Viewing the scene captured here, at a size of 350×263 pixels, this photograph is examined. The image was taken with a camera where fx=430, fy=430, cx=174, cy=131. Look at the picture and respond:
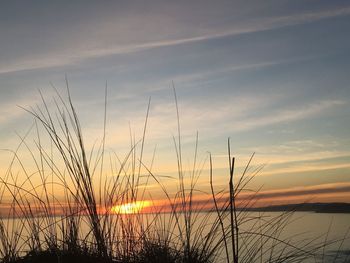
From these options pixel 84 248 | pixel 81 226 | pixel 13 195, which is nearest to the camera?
pixel 84 248

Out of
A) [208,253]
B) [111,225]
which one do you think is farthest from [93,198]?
[208,253]

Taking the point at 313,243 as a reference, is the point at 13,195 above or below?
above

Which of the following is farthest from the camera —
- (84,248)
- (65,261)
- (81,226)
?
(81,226)

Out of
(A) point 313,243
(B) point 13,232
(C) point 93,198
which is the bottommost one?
(A) point 313,243

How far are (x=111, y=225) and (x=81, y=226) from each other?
248mm

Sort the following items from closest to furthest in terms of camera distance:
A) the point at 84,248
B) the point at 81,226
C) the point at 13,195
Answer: the point at 84,248
the point at 81,226
the point at 13,195

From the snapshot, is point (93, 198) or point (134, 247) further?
point (134, 247)

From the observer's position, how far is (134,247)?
8.14ft

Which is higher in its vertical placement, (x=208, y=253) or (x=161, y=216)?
(x=161, y=216)

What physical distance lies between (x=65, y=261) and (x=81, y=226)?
385 mm

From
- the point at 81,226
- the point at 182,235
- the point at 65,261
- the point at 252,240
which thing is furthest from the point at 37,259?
the point at 252,240

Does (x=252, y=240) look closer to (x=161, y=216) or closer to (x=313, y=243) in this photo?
(x=313, y=243)

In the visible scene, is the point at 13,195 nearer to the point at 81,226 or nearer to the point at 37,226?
the point at 37,226

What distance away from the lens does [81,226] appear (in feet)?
8.45
